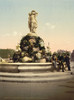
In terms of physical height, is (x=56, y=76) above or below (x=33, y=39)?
below

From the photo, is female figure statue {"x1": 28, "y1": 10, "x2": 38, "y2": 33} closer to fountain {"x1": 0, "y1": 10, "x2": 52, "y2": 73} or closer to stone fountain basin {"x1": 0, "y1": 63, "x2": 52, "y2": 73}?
fountain {"x1": 0, "y1": 10, "x2": 52, "y2": 73}

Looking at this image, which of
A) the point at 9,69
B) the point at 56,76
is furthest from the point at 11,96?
the point at 9,69

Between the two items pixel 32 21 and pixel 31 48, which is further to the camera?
pixel 32 21

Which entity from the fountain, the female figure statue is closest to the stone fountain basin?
the fountain

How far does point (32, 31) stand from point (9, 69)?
9.44m

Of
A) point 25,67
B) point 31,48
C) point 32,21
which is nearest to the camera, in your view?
point 25,67

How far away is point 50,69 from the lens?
629 inches

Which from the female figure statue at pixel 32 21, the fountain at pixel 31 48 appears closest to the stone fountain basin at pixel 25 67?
the fountain at pixel 31 48

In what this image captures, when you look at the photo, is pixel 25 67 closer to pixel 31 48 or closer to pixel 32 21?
pixel 31 48

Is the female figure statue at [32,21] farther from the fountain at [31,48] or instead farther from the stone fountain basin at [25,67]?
the stone fountain basin at [25,67]

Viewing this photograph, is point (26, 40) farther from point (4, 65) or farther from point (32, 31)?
point (4, 65)

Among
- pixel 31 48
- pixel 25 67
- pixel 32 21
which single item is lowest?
pixel 25 67

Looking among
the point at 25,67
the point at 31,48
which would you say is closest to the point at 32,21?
the point at 31,48

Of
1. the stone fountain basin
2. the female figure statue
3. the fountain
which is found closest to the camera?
the stone fountain basin
